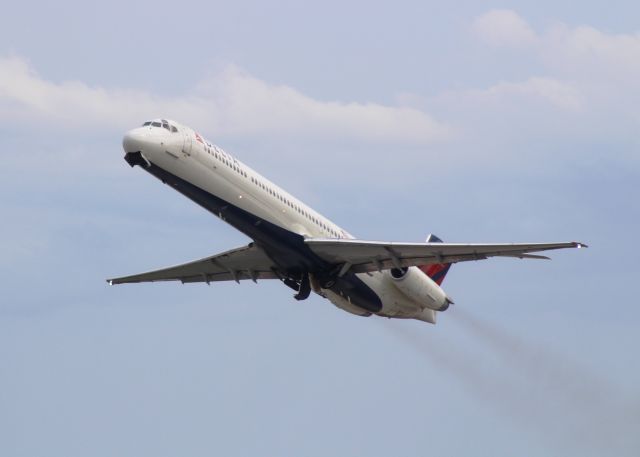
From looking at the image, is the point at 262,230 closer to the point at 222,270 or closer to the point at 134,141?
the point at 134,141

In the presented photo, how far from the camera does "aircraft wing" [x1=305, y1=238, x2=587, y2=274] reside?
165 ft

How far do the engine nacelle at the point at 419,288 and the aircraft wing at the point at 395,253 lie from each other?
2.64m

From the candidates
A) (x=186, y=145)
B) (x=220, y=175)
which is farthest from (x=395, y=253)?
(x=186, y=145)

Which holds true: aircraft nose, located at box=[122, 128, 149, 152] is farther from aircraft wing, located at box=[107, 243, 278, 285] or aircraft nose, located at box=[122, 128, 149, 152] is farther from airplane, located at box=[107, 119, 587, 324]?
aircraft wing, located at box=[107, 243, 278, 285]

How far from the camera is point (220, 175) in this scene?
50062 millimetres

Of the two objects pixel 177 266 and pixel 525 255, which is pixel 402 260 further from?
pixel 177 266

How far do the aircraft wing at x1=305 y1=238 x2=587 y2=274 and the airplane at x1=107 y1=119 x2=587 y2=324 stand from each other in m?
0.04

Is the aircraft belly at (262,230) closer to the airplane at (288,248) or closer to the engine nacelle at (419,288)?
the airplane at (288,248)

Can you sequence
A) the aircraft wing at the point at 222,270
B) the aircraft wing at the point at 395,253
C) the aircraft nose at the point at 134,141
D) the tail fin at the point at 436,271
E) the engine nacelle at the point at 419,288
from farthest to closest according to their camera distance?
1. the tail fin at the point at 436,271
2. the engine nacelle at the point at 419,288
3. the aircraft wing at the point at 222,270
4. the aircraft wing at the point at 395,253
5. the aircraft nose at the point at 134,141

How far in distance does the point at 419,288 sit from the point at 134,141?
15.2 m

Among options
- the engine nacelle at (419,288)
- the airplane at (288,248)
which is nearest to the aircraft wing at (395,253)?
the airplane at (288,248)

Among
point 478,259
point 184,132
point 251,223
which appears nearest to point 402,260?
point 478,259

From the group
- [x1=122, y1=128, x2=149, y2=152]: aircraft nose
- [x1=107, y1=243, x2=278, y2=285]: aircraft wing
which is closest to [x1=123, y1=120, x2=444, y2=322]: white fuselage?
[x1=122, y1=128, x2=149, y2=152]: aircraft nose

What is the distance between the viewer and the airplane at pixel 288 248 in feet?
162
